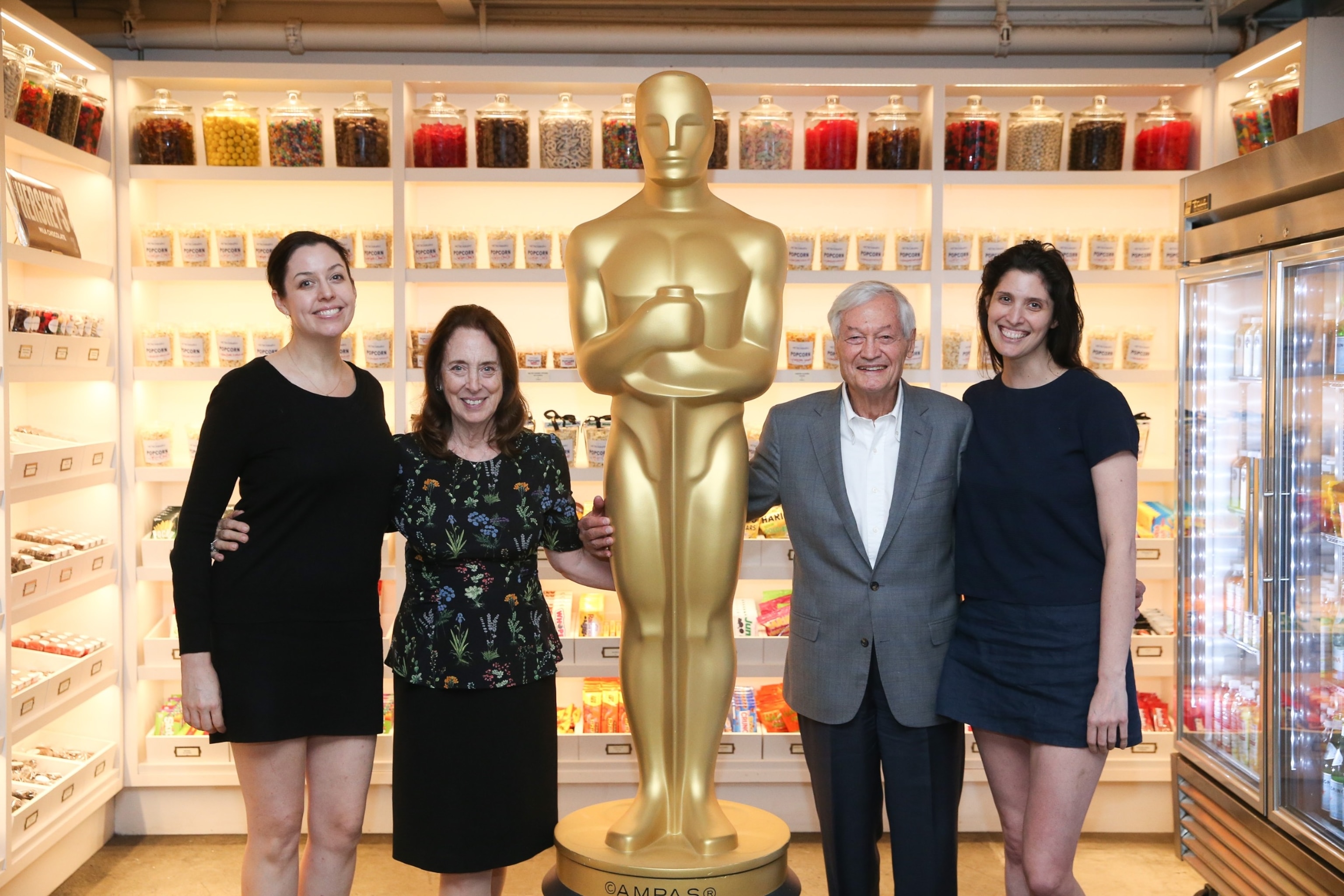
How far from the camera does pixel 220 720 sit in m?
2.09

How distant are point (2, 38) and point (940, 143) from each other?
8.88 ft

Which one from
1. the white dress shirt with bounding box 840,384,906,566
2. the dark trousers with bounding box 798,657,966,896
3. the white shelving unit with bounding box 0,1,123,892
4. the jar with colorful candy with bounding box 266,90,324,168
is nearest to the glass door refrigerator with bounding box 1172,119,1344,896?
the dark trousers with bounding box 798,657,966,896

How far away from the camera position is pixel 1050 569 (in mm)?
2100

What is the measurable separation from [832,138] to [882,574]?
6.54 ft

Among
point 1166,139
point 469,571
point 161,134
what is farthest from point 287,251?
point 1166,139

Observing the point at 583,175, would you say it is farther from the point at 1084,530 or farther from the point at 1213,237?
the point at 1084,530

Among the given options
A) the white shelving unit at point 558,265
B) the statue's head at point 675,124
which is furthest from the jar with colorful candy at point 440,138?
the statue's head at point 675,124

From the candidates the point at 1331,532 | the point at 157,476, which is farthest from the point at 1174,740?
the point at 157,476

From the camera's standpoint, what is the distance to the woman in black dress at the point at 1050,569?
2.06 metres

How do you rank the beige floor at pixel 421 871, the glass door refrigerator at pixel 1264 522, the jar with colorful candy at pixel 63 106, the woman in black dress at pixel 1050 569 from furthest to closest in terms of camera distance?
the beige floor at pixel 421 871, the jar with colorful candy at pixel 63 106, the glass door refrigerator at pixel 1264 522, the woman in black dress at pixel 1050 569

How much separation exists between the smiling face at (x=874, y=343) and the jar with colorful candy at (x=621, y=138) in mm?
1728

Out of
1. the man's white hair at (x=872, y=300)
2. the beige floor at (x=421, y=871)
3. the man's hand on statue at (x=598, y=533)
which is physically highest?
the man's white hair at (x=872, y=300)

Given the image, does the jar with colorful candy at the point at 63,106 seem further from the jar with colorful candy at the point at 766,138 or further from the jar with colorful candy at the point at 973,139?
the jar with colorful candy at the point at 973,139

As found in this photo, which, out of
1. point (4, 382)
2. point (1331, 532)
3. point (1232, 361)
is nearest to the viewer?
point (1331, 532)
